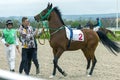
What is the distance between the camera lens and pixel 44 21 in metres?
11.6

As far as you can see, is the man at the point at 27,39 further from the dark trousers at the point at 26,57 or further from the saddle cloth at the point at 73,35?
the saddle cloth at the point at 73,35

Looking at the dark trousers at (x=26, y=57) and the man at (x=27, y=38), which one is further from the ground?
the man at (x=27, y=38)

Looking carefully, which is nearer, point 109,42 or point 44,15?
point 44,15

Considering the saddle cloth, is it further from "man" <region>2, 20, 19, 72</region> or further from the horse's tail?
"man" <region>2, 20, 19, 72</region>

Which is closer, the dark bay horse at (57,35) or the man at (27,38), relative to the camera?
the man at (27,38)

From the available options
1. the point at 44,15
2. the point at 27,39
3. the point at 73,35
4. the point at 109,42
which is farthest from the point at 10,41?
the point at 109,42

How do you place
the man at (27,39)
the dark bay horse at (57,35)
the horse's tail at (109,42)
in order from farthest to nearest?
the horse's tail at (109,42)
the dark bay horse at (57,35)
the man at (27,39)

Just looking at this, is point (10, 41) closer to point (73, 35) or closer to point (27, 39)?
point (27, 39)

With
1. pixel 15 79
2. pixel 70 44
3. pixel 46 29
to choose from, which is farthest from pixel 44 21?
pixel 15 79

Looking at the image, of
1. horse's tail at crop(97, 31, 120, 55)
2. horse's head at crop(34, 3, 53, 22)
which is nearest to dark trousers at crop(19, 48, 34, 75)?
horse's head at crop(34, 3, 53, 22)

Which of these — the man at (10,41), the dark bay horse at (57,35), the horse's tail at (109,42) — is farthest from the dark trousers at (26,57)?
the horse's tail at (109,42)

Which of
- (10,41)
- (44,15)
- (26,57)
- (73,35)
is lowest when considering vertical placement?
(26,57)

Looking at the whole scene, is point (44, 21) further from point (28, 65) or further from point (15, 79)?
point (15, 79)

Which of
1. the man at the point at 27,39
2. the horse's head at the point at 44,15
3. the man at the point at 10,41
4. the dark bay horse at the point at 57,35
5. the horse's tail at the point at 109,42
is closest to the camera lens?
the man at the point at 27,39
